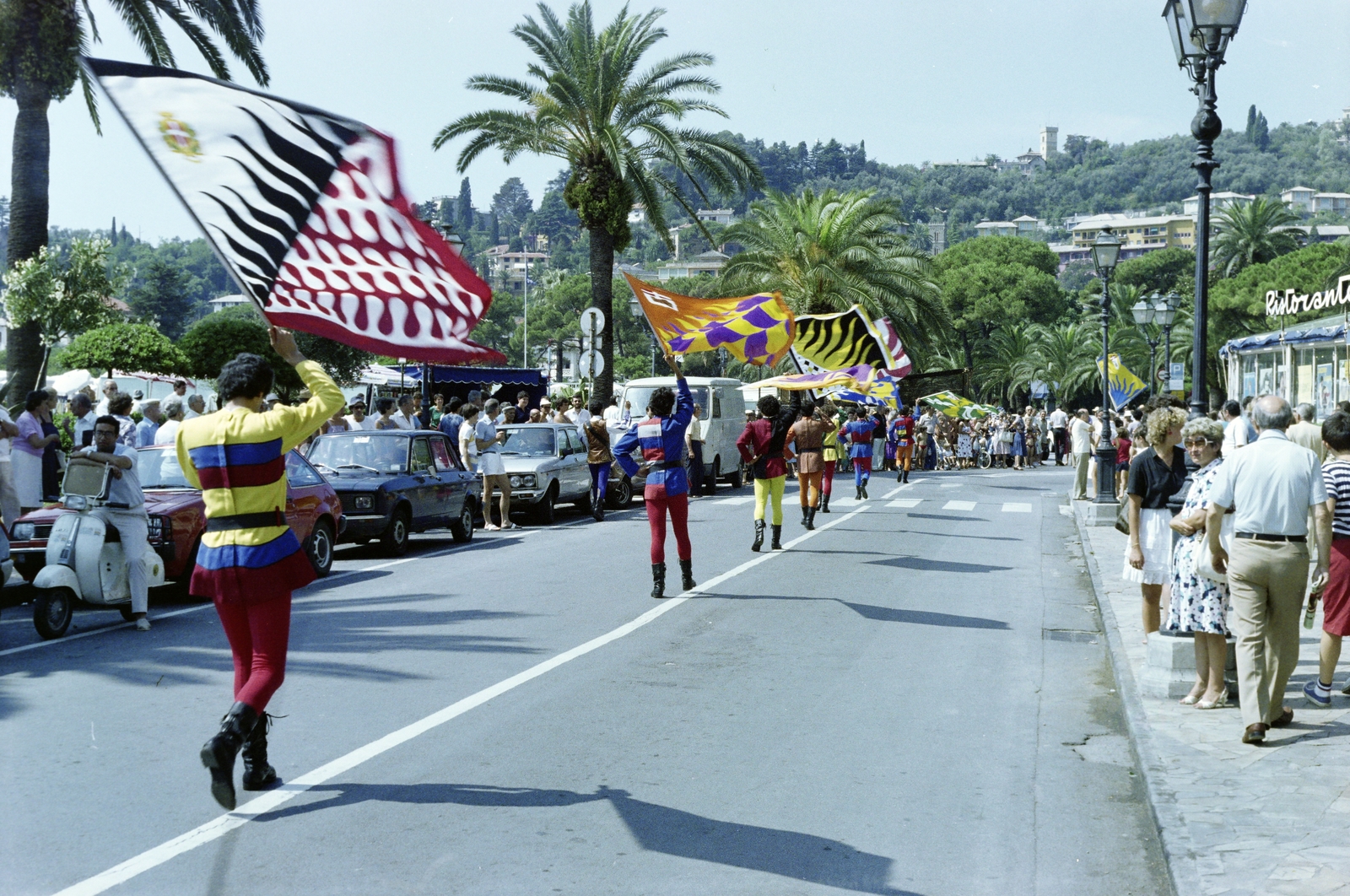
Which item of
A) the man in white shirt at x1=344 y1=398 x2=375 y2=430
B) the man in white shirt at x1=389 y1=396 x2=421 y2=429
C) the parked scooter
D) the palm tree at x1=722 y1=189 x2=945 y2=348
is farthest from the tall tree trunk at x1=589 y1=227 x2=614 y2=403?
the parked scooter

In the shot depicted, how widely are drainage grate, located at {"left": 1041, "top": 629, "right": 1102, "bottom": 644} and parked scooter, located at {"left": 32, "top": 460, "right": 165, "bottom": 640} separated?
749cm

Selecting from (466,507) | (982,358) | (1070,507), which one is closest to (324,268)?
(466,507)

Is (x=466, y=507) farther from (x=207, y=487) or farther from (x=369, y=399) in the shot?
(x=369, y=399)

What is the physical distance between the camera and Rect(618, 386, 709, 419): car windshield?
27705mm

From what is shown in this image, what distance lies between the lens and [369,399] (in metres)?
40.6

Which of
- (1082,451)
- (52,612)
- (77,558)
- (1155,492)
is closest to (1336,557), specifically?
(1155,492)

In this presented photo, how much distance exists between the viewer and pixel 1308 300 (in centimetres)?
2814

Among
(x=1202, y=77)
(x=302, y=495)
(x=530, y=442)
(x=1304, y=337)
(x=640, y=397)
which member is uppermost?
(x=1202, y=77)

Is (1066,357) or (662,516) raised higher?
(1066,357)

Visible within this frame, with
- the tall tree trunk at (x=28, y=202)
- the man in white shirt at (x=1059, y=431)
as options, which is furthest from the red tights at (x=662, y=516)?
the man in white shirt at (x=1059, y=431)

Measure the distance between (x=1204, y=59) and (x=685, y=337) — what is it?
7.25 m

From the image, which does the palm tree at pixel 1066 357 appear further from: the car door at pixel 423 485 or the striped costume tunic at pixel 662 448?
the striped costume tunic at pixel 662 448

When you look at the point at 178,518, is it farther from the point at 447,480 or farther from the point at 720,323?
the point at 720,323

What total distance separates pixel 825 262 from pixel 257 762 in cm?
3674
